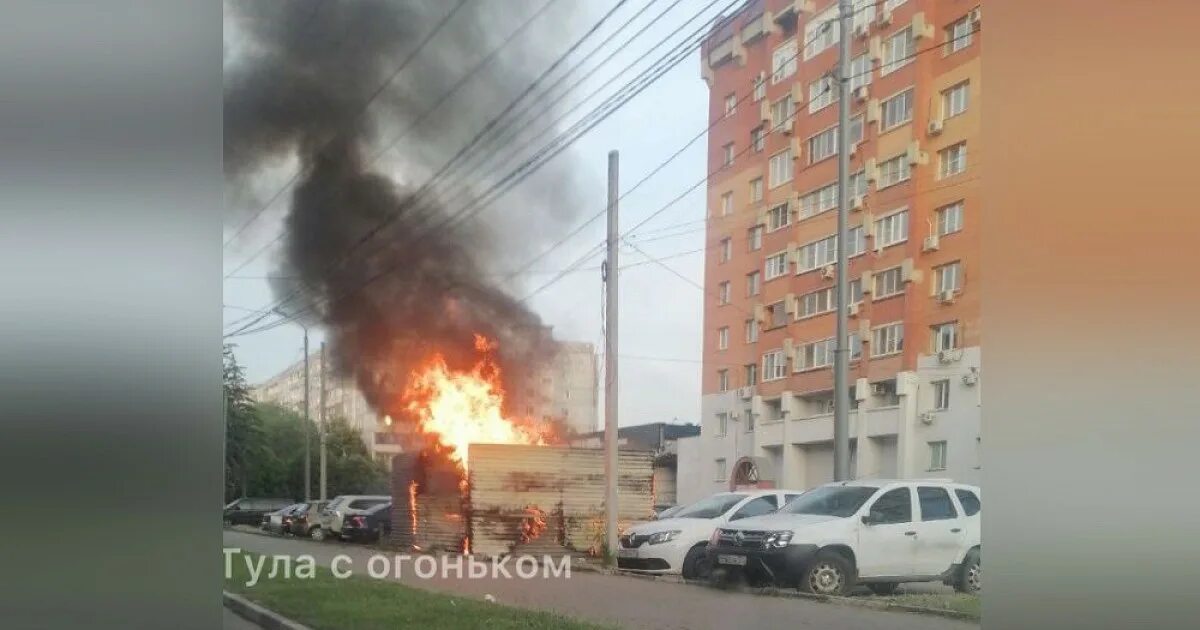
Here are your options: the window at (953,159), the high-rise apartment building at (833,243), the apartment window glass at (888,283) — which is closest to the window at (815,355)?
the high-rise apartment building at (833,243)

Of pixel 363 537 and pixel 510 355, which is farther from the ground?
pixel 510 355

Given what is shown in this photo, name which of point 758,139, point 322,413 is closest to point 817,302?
point 758,139

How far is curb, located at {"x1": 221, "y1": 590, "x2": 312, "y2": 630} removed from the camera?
3756 mm

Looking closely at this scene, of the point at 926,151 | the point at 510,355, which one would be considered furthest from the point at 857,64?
the point at 510,355

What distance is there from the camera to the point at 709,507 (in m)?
3.62

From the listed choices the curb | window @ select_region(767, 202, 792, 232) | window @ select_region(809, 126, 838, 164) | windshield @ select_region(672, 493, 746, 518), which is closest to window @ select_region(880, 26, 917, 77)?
window @ select_region(809, 126, 838, 164)

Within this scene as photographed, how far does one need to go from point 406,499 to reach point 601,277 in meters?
0.98

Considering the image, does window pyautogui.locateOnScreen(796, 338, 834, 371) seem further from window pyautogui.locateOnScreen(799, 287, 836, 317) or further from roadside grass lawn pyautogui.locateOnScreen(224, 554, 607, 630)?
roadside grass lawn pyautogui.locateOnScreen(224, 554, 607, 630)

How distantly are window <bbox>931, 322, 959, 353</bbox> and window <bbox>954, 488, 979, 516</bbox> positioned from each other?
17.9 inches

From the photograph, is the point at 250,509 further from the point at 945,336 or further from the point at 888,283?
the point at 945,336

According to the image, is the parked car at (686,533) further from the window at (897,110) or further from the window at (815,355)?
the window at (897,110)

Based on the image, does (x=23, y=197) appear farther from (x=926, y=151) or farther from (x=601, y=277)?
(x=926, y=151)

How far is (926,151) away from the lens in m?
3.53

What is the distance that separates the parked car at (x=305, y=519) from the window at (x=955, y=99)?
2423 millimetres
